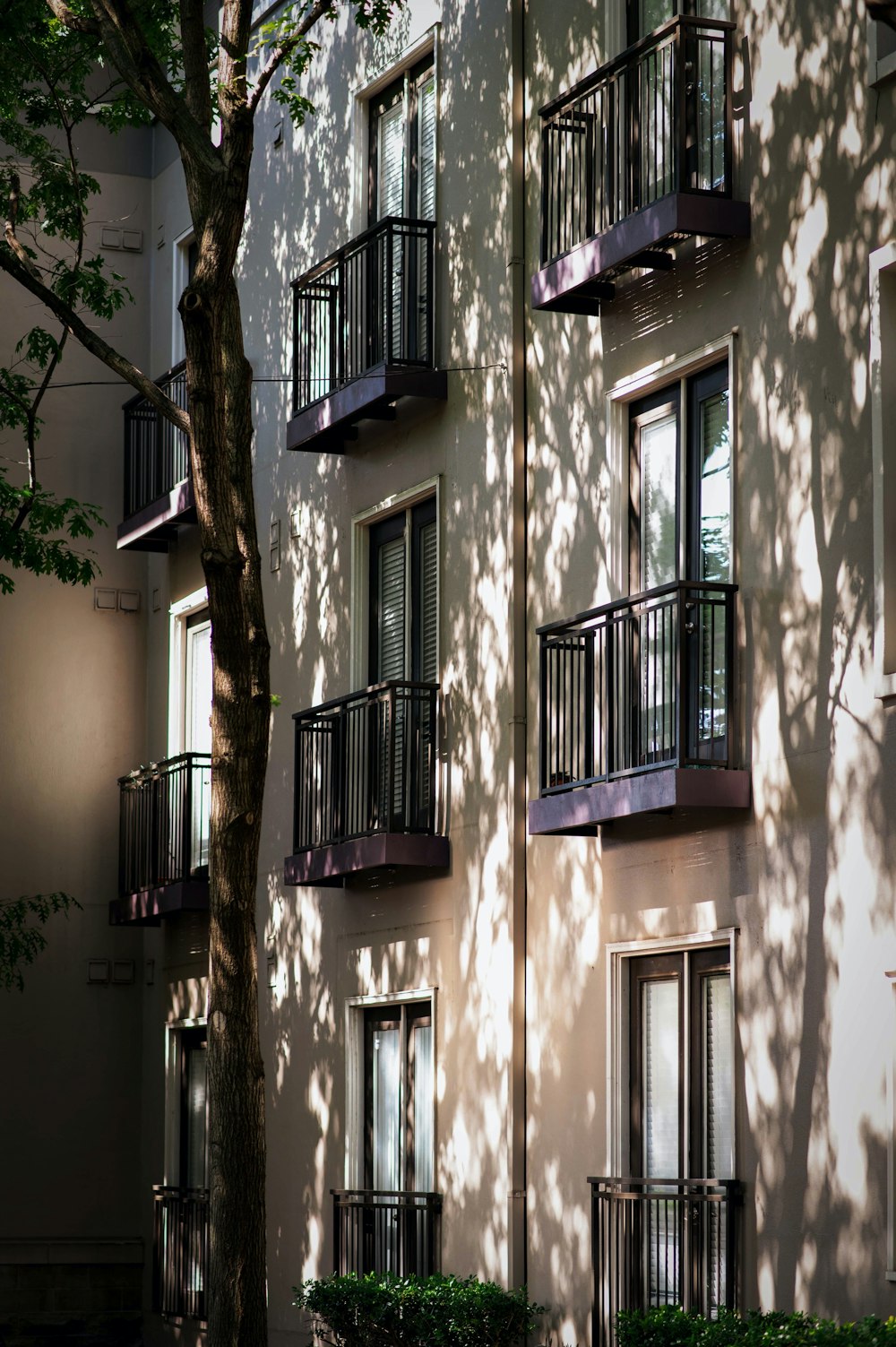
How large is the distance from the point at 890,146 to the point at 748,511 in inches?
92.1

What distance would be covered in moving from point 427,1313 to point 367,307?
792cm

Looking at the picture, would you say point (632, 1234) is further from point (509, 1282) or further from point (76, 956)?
point (76, 956)

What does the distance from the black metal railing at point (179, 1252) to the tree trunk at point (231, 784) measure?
827cm

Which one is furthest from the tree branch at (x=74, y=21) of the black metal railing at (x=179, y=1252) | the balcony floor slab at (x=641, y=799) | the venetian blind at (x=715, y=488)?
the black metal railing at (x=179, y=1252)

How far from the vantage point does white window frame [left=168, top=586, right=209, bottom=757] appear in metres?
21.6

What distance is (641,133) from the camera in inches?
543

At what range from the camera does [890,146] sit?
11.5m

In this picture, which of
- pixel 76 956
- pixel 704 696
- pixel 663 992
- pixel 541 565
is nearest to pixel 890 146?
pixel 704 696

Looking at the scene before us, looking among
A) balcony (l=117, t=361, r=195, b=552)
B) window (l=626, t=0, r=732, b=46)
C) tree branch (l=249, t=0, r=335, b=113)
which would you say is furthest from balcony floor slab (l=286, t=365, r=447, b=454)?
tree branch (l=249, t=0, r=335, b=113)

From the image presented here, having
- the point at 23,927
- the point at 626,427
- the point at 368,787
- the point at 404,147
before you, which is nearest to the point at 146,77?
the point at 626,427

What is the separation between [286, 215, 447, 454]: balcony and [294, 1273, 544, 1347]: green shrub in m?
6.67

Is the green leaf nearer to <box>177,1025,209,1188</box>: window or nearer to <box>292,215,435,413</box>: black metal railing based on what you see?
<box>177,1025,209,1188</box>: window

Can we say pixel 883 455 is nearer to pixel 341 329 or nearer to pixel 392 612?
pixel 392 612

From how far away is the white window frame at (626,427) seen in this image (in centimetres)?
1336
